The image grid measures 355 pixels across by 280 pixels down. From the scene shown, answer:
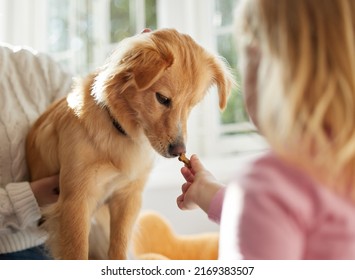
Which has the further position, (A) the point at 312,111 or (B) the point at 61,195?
(B) the point at 61,195

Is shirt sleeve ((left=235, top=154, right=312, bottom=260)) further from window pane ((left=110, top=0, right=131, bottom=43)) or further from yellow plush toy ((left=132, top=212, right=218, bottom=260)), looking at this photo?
window pane ((left=110, top=0, right=131, bottom=43))

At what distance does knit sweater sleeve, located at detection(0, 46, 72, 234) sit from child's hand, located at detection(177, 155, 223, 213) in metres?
0.46

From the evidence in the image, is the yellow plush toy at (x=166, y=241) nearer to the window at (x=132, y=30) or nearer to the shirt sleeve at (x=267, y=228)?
the window at (x=132, y=30)

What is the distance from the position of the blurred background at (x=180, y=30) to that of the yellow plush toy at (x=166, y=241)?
1.02ft

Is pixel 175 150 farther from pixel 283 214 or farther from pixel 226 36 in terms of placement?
pixel 226 36

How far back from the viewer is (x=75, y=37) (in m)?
2.52

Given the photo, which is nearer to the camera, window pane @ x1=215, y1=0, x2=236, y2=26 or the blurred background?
the blurred background

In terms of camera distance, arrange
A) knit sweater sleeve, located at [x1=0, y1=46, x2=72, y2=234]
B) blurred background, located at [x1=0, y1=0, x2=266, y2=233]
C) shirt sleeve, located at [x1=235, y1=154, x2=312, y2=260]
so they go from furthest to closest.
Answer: blurred background, located at [x1=0, y1=0, x2=266, y2=233], knit sweater sleeve, located at [x1=0, y1=46, x2=72, y2=234], shirt sleeve, located at [x1=235, y1=154, x2=312, y2=260]

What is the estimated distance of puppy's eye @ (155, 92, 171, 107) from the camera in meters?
1.15

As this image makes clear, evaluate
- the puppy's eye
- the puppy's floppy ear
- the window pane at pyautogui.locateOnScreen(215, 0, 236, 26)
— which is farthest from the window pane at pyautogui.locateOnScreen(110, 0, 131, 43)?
the puppy's eye

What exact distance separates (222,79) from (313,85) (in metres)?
0.74
